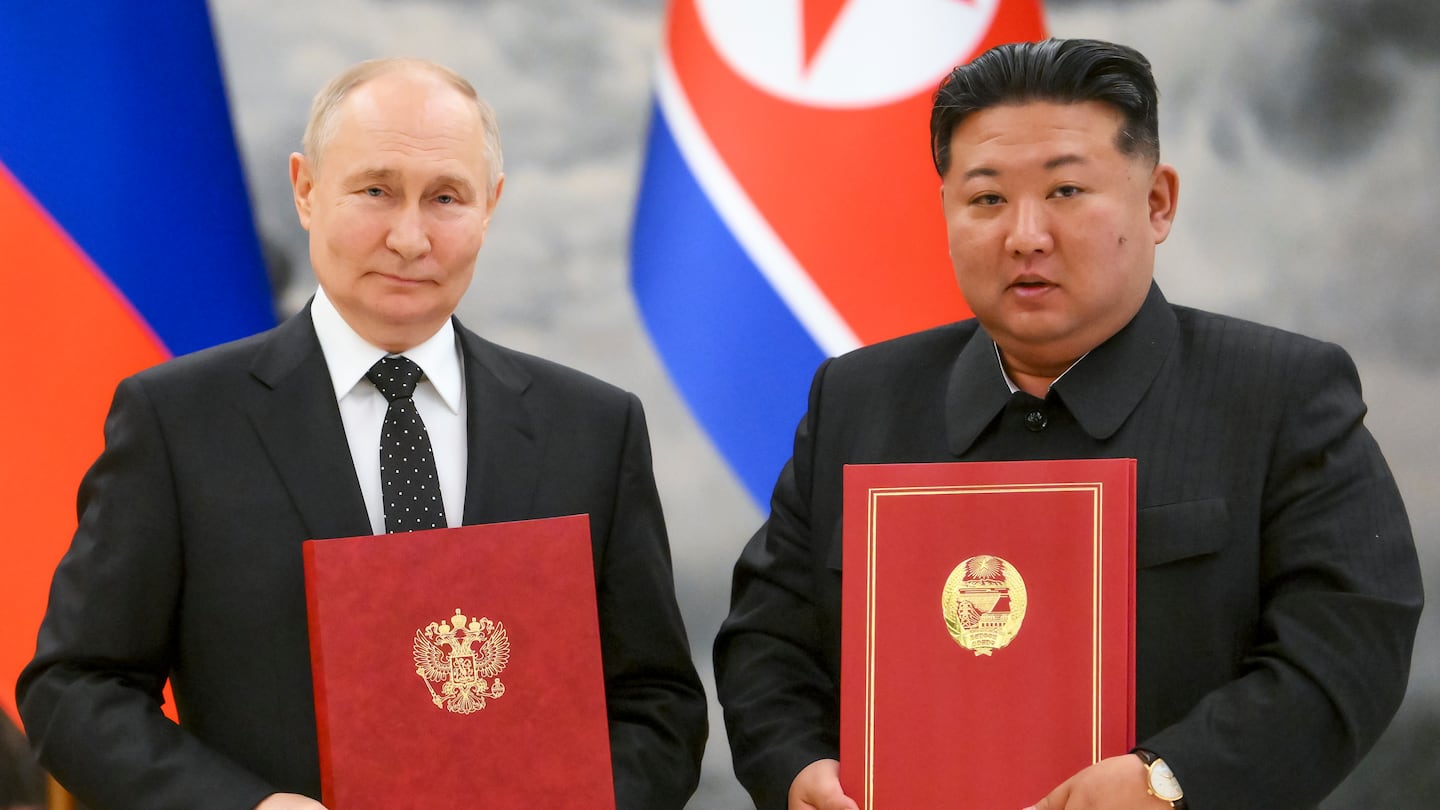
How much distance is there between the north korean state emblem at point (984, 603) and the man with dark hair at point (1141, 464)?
154 millimetres

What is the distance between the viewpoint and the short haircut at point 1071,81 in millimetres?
1827

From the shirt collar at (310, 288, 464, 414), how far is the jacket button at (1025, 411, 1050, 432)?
0.82 meters

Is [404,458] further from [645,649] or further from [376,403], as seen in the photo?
[645,649]

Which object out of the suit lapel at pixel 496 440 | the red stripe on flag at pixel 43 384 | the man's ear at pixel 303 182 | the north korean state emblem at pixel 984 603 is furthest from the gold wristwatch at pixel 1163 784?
the red stripe on flag at pixel 43 384

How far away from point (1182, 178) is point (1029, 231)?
1494 mm

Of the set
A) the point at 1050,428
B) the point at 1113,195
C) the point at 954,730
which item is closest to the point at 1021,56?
the point at 1113,195

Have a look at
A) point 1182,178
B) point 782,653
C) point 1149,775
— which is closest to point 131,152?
point 782,653

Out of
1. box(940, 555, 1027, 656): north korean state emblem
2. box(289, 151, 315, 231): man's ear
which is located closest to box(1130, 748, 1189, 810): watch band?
box(940, 555, 1027, 656): north korean state emblem

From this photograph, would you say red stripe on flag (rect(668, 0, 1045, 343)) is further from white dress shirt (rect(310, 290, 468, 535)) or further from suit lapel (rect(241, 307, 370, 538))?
suit lapel (rect(241, 307, 370, 538))

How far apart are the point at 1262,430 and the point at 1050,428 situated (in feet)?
0.90

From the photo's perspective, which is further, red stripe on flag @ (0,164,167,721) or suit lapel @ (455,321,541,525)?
red stripe on flag @ (0,164,167,721)

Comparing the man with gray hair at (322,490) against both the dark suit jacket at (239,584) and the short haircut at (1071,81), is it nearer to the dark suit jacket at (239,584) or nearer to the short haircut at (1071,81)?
the dark suit jacket at (239,584)

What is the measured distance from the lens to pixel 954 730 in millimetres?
1675

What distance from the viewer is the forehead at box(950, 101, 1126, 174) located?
1.83 m
